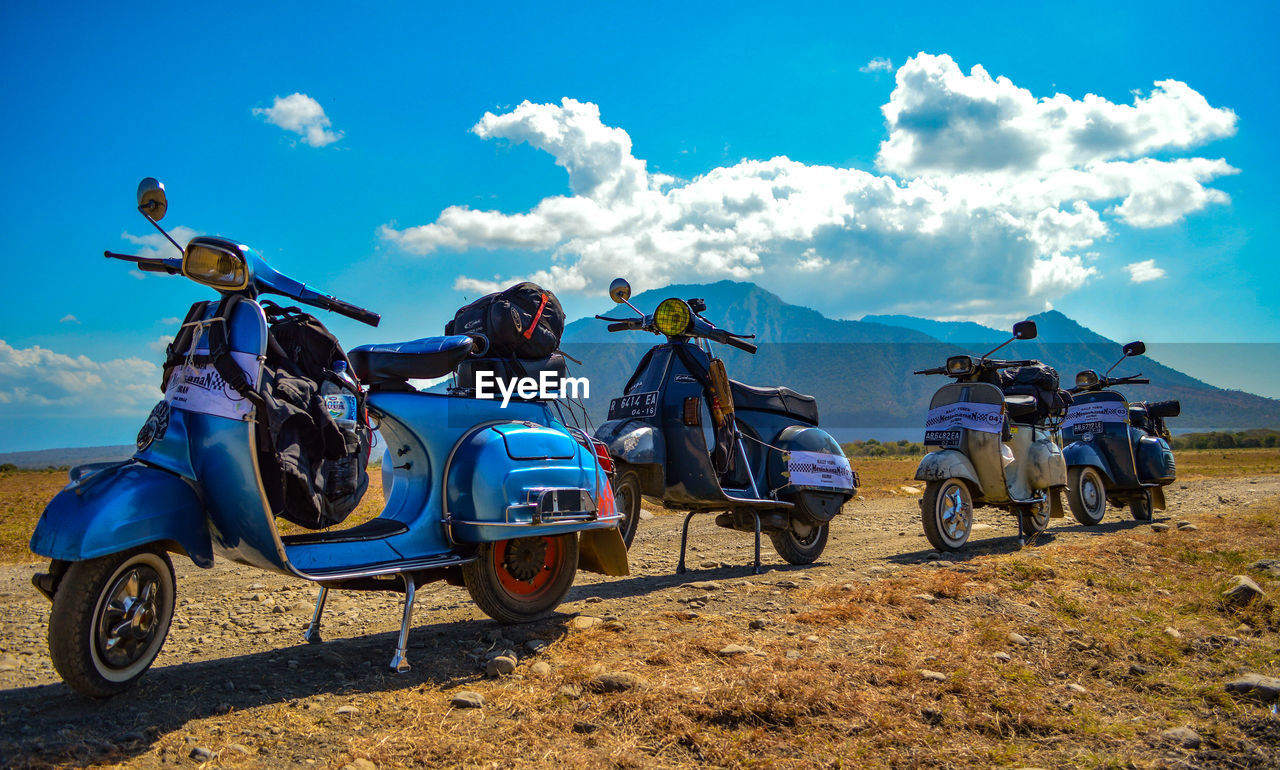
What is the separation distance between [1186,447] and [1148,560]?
57.4 meters

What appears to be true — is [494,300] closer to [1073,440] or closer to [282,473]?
[282,473]

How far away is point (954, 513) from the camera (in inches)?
332

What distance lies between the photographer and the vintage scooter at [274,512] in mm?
3156

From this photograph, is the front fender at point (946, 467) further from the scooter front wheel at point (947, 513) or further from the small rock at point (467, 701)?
the small rock at point (467, 701)

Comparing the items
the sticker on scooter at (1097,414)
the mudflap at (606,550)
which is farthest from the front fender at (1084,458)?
the mudflap at (606,550)

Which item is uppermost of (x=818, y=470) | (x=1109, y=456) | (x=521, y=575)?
(x=818, y=470)

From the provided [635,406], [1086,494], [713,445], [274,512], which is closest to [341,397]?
[274,512]

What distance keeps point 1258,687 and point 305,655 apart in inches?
172

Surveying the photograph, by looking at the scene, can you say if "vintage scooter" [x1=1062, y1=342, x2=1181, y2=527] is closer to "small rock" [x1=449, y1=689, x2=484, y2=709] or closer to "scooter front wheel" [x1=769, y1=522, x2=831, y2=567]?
"scooter front wheel" [x1=769, y1=522, x2=831, y2=567]

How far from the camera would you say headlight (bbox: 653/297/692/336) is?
7.10 metres

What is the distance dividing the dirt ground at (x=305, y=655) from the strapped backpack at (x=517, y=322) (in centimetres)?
160

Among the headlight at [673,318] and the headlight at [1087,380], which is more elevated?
the headlight at [673,318]

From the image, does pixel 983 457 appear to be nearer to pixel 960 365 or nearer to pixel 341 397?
pixel 960 365

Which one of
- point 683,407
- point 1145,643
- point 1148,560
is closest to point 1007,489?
point 1148,560
